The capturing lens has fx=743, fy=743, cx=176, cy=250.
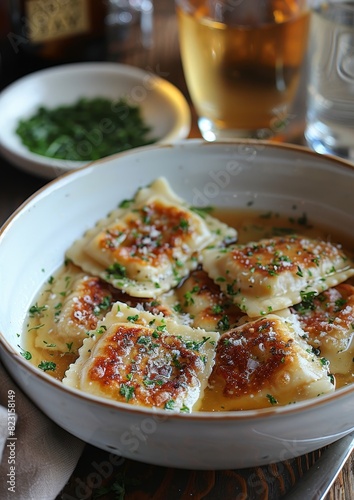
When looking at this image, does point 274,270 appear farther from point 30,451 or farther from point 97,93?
point 97,93

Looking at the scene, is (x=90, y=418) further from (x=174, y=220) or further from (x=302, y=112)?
(x=302, y=112)

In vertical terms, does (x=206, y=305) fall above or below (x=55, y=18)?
below

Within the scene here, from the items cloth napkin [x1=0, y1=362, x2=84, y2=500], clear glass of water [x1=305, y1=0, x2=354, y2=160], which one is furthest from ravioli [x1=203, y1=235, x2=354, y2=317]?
clear glass of water [x1=305, y1=0, x2=354, y2=160]

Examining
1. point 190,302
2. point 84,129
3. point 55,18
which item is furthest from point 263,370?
point 55,18

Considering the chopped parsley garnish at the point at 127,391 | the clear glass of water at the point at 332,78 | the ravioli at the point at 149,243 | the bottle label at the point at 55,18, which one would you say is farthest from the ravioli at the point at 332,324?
the bottle label at the point at 55,18

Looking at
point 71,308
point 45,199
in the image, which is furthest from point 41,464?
point 45,199

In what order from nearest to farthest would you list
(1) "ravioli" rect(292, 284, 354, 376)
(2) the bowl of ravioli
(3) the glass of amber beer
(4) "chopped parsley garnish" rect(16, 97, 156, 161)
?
(2) the bowl of ravioli < (1) "ravioli" rect(292, 284, 354, 376) < (3) the glass of amber beer < (4) "chopped parsley garnish" rect(16, 97, 156, 161)

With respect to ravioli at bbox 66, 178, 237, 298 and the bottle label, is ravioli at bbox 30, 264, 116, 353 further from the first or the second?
the bottle label

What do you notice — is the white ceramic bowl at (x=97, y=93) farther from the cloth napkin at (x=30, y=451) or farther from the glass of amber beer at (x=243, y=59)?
Result: the cloth napkin at (x=30, y=451)
